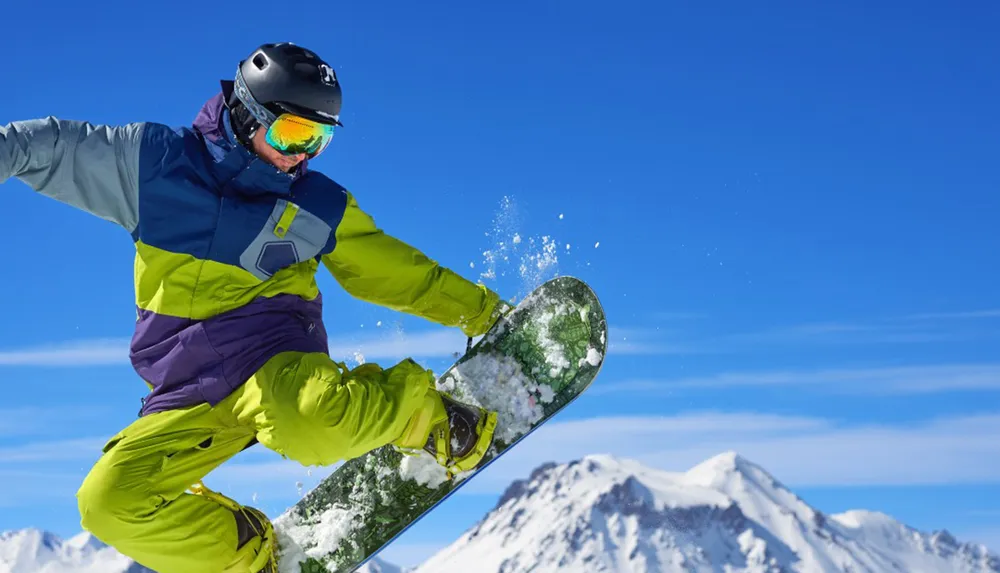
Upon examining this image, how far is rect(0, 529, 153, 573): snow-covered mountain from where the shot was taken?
130 metres

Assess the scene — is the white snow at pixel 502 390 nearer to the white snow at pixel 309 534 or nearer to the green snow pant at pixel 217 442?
the green snow pant at pixel 217 442

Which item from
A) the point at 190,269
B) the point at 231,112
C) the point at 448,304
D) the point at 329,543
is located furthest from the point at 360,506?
the point at 231,112

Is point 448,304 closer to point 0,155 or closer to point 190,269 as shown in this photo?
point 190,269

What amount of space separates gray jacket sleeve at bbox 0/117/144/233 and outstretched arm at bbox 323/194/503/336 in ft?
3.64

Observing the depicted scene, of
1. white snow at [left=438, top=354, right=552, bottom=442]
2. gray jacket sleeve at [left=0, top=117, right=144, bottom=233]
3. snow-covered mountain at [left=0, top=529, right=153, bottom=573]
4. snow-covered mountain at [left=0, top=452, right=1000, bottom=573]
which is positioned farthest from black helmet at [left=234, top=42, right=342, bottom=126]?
snow-covered mountain at [left=0, top=529, right=153, bottom=573]

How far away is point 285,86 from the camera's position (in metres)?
4.56

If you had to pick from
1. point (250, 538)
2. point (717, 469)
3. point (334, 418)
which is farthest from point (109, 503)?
point (717, 469)

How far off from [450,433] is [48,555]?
153 meters

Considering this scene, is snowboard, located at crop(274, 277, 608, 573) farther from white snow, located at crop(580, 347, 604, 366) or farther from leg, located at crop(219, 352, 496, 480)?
leg, located at crop(219, 352, 496, 480)

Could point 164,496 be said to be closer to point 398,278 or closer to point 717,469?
A: point 398,278

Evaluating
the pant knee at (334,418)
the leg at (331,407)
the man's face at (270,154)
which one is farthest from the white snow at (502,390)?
the man's face at (270,154)

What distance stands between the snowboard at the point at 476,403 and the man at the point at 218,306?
0.55m

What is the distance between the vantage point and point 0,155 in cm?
431

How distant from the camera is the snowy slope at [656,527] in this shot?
10500 centimetres
